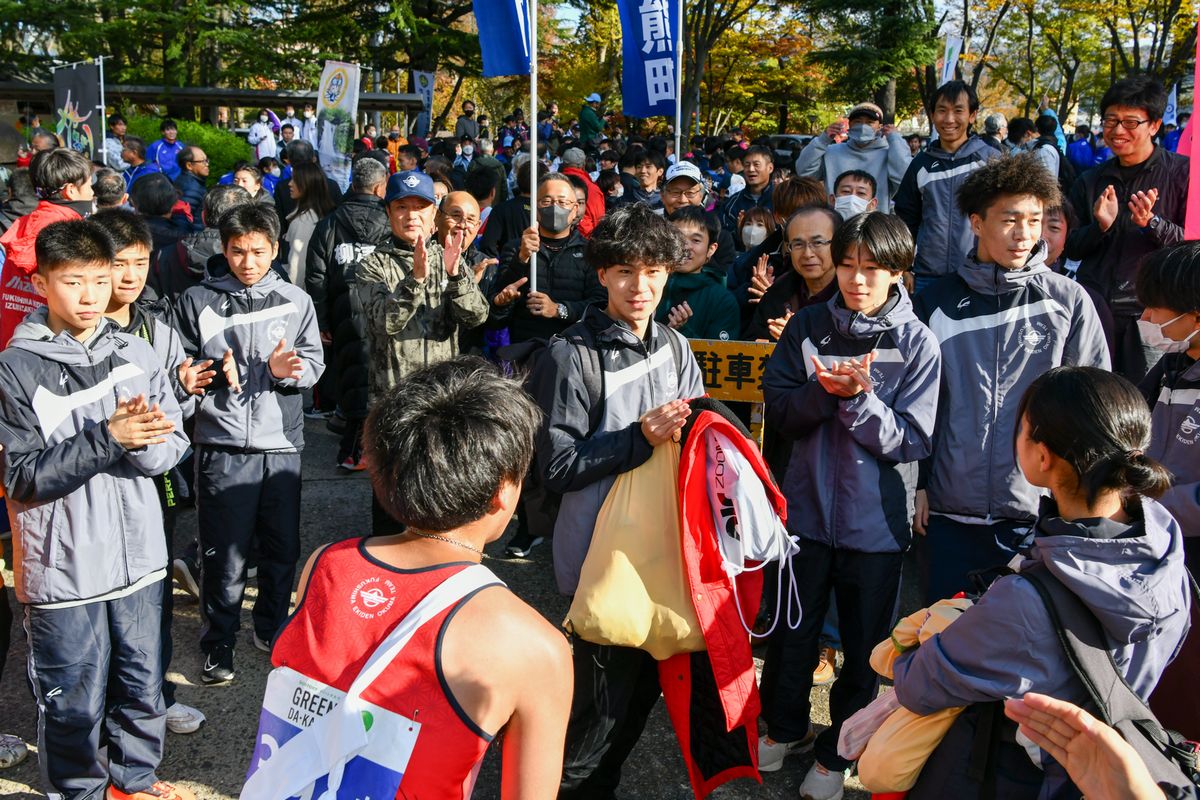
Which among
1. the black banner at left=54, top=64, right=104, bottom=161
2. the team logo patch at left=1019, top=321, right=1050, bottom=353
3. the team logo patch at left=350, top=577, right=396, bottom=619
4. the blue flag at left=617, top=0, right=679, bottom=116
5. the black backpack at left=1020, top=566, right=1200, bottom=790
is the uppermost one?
the black banner at left=54, top=64, right=104, bottom=161

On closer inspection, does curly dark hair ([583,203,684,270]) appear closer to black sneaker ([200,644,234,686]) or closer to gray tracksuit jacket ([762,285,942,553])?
gray tracksuit jacket ([762,285,942,553])

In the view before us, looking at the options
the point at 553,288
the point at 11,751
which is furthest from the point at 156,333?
the point at 553,288

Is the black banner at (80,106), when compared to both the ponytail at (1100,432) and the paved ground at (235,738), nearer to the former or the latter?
the paved ground at (235,738)

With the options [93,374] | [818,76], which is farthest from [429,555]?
[818,76]

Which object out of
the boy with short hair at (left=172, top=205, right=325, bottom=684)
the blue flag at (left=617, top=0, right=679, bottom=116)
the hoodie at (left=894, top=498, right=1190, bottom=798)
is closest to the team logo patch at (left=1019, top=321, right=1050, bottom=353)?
the hoodie at (left=894, top=498, right=1190, bottom=798)

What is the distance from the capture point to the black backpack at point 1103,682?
177 centimetres

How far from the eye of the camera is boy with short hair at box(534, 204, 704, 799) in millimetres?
2793

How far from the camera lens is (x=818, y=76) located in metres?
31.1

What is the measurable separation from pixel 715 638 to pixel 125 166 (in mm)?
14944

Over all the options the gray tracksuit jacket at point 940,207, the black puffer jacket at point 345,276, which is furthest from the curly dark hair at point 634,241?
the black puffer jacket at point 345,276

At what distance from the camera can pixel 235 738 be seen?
11.5ft

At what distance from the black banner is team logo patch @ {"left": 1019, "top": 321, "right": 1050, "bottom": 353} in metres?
12.7

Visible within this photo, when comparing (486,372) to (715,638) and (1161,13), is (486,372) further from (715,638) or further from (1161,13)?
(1161,13)

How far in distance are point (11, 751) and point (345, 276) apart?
3.34m
